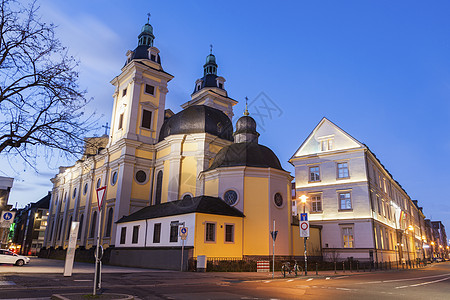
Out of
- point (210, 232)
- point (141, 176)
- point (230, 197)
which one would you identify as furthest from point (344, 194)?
point (141, 176)

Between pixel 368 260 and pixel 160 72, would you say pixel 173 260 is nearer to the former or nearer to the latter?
pixel 368 260

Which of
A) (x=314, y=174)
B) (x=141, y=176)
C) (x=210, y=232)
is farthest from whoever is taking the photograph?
(x=141, y=176)

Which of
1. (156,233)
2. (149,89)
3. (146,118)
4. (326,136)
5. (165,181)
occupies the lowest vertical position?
(156,233)

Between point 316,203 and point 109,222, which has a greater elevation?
point 316,203

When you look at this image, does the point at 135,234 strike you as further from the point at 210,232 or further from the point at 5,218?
the point at 5,218

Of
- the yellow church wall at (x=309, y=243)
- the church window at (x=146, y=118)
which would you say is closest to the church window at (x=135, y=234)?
the yellow church wall at (x=309, y=243)

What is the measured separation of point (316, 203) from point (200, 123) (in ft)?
50.6

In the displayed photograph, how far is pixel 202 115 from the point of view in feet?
127

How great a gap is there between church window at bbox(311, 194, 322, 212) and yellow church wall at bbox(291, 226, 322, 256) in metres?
2.77

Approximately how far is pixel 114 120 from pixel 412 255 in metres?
49.9

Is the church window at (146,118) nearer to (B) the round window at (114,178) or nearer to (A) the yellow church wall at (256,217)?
(B) the round window at (114,178)

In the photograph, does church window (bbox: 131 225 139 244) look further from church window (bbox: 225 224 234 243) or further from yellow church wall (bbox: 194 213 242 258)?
church window (bbox: 225 224 234 243)

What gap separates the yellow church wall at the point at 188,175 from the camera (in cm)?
3534

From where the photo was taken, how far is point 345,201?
114 feet
